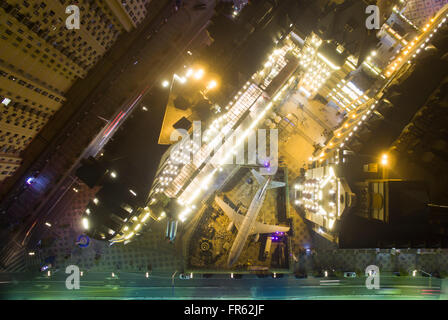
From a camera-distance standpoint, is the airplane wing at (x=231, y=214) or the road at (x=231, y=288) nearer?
the airplane wing at (x=231, y=214)

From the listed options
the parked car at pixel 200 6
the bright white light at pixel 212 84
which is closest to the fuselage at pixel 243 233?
the bright white light at pixel 212 84

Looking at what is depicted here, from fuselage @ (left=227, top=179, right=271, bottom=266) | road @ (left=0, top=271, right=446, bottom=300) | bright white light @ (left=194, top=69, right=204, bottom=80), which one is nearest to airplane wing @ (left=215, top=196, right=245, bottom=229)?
fuselage @ (left=227, top=179, right=271, bottom=266)

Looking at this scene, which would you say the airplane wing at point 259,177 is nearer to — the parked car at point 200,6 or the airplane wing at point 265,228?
the airplane wing at point 265,228

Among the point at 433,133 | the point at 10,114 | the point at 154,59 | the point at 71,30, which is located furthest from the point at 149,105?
the point at 433,133

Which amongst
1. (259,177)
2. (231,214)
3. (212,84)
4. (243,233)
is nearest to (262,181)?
(259,177)

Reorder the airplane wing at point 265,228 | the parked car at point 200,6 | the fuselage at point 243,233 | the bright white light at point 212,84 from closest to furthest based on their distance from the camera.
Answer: the bright white light at point 212,84, the fuselage at point 243,233, the airplane wing at point 265,228, the parked car at point 200,6
